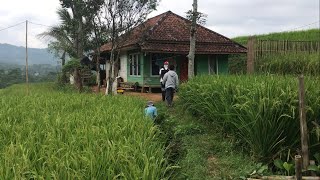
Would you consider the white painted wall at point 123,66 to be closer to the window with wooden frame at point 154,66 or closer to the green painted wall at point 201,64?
the window with wooden frame at point 154,66

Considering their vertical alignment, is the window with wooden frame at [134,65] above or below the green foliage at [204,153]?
above

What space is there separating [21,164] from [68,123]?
1888 mm

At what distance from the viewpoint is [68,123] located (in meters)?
5.17

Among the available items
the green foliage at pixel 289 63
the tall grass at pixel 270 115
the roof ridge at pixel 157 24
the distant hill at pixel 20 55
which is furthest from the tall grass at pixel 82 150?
the distant hill at pixel 20 55

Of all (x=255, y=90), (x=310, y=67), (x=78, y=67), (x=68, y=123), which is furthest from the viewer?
(x=78, y=67)

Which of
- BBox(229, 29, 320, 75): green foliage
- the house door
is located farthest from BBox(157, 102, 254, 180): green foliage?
the house door

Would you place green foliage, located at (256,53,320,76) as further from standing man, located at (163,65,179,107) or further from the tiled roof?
standing man, located at (163,65,179,107)

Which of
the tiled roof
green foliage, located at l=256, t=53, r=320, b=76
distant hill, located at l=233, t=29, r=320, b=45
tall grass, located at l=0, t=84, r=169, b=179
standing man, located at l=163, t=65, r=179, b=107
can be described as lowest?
tall grass, located at l=0, t=84, r=169, b=179

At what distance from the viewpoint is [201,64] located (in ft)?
57.8

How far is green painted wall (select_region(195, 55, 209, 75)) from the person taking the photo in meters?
17.5

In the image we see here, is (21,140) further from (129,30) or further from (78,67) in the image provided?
(78,67)

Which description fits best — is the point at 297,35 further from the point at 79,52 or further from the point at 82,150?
the point at 82,150

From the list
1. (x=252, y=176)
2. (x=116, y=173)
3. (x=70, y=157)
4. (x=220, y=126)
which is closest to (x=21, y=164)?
(x=70, y=157)

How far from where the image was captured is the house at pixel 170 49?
52.3 feet
